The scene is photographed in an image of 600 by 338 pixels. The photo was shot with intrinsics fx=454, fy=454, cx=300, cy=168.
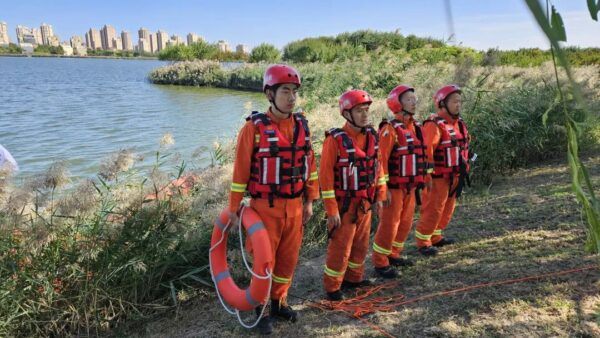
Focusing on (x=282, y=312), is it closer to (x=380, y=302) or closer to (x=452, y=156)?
(x=380, y=302)

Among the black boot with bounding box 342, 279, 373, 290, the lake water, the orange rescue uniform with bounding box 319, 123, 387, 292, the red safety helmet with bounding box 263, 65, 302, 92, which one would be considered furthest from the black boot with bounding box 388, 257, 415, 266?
the lake water

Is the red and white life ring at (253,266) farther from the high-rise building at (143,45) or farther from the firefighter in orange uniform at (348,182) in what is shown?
the high-rise building at (143,45)

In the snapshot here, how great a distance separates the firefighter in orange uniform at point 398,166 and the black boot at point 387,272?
0.02 m

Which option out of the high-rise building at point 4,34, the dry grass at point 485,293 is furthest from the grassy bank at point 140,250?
the high-rise building at point 4,34

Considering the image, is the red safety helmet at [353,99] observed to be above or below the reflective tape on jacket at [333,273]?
above

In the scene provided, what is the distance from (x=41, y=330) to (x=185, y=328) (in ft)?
3.61

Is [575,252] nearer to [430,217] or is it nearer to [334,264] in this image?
[430,217]

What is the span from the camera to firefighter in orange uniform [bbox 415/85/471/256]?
188 inches

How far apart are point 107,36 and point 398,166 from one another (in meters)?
138

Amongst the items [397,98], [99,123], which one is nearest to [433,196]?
[397,98]

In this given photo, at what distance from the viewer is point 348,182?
3783 mm

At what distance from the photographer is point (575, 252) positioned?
4109mm

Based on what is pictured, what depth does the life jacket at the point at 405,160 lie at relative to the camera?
4.31 m

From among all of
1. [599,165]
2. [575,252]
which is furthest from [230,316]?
[599,165]
